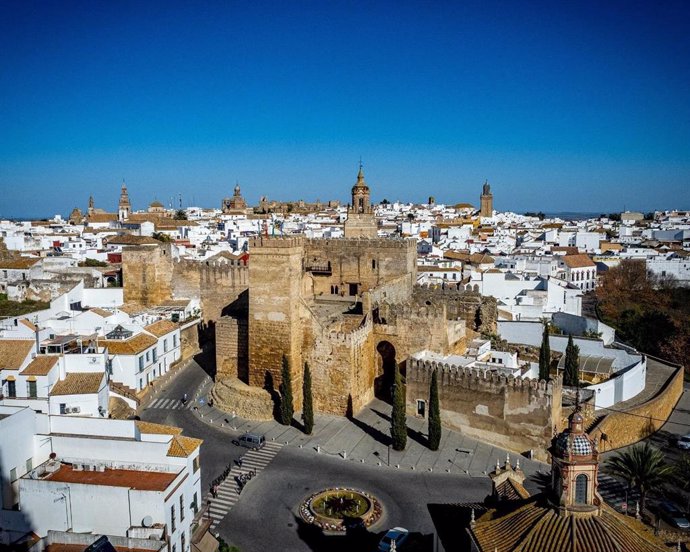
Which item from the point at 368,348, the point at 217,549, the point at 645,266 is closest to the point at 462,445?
the point at 368,348

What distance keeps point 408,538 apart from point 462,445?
21.3 ft

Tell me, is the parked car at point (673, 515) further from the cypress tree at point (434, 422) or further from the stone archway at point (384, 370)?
the stone archway at point (384, 370)

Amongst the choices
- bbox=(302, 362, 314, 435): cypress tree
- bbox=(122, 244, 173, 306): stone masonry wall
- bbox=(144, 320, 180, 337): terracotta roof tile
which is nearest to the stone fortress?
bbox=(302, 362, 314, 435): cypress tree

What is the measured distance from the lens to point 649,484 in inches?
706

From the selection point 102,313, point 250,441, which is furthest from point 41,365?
point 102,313

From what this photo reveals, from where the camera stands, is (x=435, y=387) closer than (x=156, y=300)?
Yes

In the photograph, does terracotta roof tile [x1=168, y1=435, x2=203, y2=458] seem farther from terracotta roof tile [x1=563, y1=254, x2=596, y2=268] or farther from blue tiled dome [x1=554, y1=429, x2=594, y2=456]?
terracotta roof tile [x1=563, y1=254, x2=596, y2=268]

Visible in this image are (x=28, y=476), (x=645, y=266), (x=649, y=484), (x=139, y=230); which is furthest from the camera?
(x=139, y=230)

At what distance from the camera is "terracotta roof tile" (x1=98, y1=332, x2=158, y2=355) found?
24703 mm

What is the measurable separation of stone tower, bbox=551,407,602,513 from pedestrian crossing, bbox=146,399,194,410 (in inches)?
685

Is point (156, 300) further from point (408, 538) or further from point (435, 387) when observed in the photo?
point (408, 538)

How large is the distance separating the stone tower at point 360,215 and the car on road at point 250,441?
51.8 ft

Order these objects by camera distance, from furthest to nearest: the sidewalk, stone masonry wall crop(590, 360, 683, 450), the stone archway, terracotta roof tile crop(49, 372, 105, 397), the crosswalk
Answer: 1. the stone archway
2. stone masonry wall crop(590, 360, 683, 450)
3. the sidewalk
4. terracotta roof tile crop(49, 372, 105, 397)
5. the crosswalk

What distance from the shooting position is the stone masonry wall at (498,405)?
20.7 m
